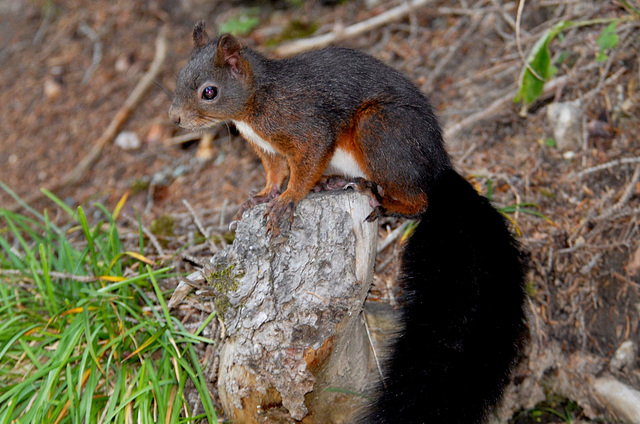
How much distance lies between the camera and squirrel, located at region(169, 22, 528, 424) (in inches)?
84.3

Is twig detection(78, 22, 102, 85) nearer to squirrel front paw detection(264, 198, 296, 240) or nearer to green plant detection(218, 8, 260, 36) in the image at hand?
green plant detection(218, 8, 260, 36)

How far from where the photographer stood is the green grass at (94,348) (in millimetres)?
2541

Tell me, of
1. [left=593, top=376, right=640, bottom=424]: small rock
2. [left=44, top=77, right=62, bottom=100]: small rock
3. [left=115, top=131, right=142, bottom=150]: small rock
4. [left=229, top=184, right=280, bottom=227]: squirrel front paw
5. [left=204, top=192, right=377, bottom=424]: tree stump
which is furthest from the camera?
[left=44, top=77, right=62, bottom=100]: small rock

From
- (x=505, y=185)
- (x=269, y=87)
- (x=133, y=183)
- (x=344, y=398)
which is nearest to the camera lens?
(x=344, y=398)

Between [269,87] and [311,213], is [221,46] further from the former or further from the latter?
[311,213]

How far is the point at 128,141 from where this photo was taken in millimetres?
5332

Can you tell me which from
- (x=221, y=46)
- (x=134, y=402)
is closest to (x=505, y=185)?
(x=221, y=46)

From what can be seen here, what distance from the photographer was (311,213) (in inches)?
94.9

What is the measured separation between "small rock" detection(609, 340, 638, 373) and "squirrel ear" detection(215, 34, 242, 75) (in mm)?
2348

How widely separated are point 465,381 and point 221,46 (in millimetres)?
1756

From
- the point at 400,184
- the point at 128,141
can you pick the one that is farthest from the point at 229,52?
the point at 128,141

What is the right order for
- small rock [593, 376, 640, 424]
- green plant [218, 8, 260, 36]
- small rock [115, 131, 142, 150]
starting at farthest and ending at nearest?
green plant [218, 8, 260, 36]
small rock [115, 131, 142, 150]
small rock [593, 376, 640, 424]

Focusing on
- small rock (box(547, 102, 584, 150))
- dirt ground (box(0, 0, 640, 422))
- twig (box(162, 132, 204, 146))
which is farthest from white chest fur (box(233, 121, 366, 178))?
twig (box(162, 132, 204, 146))

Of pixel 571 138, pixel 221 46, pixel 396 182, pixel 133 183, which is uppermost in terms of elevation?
pixel 221 46
